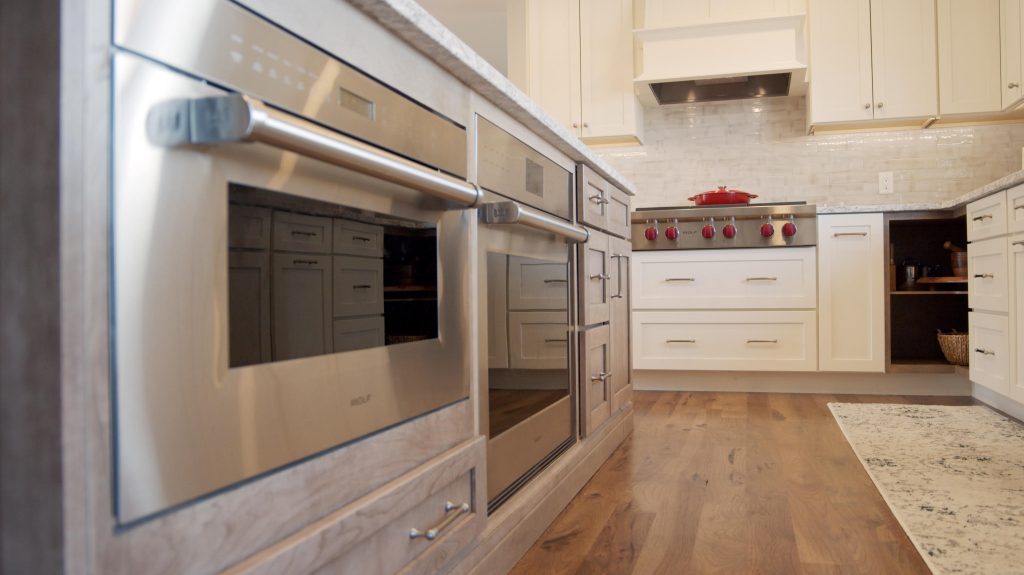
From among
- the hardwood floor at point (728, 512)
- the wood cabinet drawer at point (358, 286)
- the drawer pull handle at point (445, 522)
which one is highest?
the wood cabinet drawer at point (358, 286)

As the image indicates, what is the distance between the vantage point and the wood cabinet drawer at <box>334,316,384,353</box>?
93cm

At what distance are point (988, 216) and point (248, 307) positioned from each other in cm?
318

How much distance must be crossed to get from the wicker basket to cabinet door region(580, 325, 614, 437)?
2.11 metres

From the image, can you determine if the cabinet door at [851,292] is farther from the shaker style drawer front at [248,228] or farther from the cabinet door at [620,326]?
the shaker style drawer front at [248,228]

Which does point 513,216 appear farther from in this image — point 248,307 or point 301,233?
point 248,307

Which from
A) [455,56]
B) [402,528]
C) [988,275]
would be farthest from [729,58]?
[402,528]

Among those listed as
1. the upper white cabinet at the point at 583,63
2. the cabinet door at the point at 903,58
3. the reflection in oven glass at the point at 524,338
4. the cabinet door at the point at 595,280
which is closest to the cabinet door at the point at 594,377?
the cabinet door at the point at 595,280

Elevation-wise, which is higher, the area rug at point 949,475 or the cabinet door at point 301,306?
the cabinet door at point 301,306

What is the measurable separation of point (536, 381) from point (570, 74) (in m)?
3.12

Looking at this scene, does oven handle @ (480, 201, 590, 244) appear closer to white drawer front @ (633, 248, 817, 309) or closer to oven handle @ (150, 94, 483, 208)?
oven handle @ (150, 94, 483, 208)

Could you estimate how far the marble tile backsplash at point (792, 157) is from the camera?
13.7 feet

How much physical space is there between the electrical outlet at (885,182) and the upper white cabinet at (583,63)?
1.37m

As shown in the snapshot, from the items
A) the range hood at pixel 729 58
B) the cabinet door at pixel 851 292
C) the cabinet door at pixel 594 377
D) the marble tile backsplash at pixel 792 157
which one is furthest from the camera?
the marble tile backsplash at pixel 792 157

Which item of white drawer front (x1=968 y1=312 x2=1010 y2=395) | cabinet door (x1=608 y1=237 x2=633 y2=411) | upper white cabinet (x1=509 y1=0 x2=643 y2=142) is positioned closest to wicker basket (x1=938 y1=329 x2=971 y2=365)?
white drawer front (x1=968 y1=312 x2=1010 y2=395)
